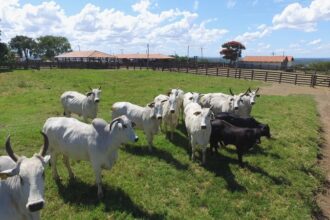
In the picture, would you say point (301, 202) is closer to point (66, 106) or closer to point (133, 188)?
point (133, 188)

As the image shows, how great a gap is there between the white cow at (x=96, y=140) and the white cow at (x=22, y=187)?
7.29 ft

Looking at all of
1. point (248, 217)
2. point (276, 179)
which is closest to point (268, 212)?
point (248, 217)

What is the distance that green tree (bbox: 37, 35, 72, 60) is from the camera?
118625 mm

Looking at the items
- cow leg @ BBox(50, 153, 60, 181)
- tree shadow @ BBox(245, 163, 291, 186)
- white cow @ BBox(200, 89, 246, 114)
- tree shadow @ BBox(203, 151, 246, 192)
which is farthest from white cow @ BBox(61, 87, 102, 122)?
tree shadow @ BBox(245, 163, 291, 186)

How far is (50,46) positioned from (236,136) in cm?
12229

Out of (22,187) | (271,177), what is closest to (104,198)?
(22,187)

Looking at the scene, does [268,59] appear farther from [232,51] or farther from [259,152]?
[259,152]

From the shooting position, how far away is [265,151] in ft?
34.6

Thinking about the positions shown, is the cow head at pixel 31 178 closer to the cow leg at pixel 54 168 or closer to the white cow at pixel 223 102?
the cow leg at pixel 54 168

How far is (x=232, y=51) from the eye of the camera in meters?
84.0

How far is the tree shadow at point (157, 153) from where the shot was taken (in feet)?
30.0

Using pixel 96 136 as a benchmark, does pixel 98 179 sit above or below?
below

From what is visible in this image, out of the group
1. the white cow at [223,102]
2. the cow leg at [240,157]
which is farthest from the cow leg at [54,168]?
the white cow at [223,102]

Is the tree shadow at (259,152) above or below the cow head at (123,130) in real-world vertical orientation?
below
